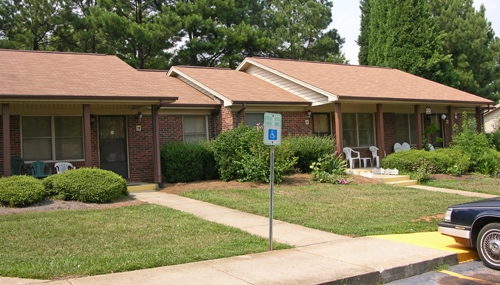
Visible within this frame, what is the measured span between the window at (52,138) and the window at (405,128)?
14282 millimetres

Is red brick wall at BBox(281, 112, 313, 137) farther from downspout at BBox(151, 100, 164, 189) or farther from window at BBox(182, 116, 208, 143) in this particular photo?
downspout at BBox(151, 100, 164, 189)

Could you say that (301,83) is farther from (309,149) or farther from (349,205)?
(349,205)

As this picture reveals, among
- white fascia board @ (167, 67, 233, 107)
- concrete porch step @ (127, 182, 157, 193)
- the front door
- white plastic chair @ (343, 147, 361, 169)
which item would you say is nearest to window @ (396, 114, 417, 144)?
white plastic chair @ (343, 147, 361, 169)

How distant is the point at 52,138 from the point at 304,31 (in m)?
29.3

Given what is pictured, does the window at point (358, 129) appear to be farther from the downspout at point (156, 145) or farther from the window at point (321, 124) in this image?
the downspout at point (156, 145)

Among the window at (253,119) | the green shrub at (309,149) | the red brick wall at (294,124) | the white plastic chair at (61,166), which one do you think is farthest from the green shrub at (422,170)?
the white plastic chair at (61,166)

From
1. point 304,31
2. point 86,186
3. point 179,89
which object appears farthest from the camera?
point 304,31

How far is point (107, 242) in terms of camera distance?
812cm

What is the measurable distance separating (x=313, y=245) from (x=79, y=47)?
2862 cm

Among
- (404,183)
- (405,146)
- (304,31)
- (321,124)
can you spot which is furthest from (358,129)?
(304,31)

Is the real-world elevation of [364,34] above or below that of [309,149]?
above

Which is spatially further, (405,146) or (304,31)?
(304,31)

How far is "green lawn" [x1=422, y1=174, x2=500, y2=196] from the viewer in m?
15.3

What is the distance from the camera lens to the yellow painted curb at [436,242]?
7871mm
